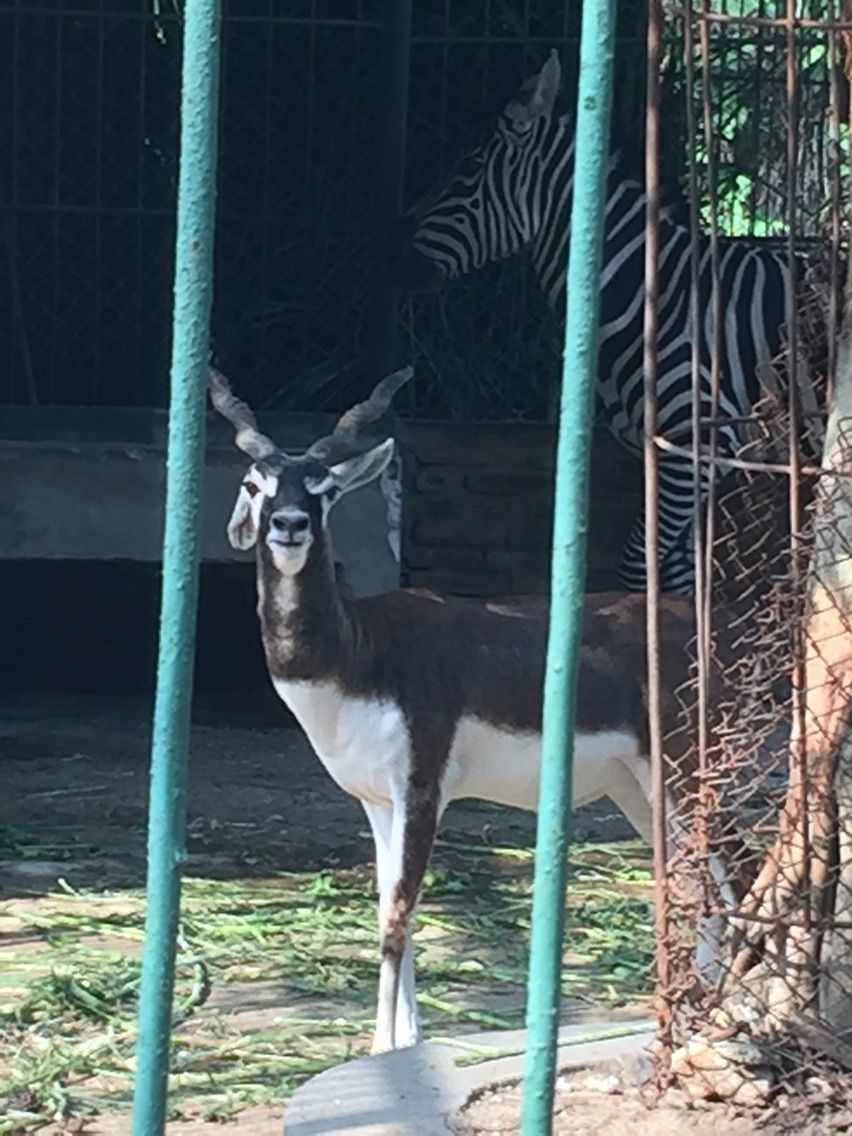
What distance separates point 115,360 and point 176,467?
826 cm

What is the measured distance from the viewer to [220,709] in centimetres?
1012

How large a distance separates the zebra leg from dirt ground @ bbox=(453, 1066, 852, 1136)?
5305 millimetres

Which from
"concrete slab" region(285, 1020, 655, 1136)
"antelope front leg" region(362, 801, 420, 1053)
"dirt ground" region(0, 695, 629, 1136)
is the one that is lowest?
"dirt ground" region(0, 695, 629, 1136)

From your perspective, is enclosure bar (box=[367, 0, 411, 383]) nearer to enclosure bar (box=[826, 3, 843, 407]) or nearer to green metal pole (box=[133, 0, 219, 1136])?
enclosure bar (box=[826, 3, 843, 407])

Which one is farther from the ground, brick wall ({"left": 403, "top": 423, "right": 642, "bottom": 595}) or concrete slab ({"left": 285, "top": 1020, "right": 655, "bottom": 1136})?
brick wall ({"left": 403, "top": 423, "right": 642, "bottom": 595})

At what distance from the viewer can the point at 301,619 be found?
18.5 ft

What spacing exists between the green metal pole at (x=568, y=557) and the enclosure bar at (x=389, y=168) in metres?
7.44

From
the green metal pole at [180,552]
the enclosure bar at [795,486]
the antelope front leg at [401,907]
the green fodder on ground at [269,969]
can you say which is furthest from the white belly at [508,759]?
the green metal pole at [180,552]

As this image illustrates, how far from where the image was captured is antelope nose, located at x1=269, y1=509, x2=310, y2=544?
5520 mm

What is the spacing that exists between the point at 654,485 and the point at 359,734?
209 cm

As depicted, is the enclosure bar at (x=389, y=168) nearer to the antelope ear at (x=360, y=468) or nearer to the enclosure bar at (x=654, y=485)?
the antelope ear at (x=360, y=468)

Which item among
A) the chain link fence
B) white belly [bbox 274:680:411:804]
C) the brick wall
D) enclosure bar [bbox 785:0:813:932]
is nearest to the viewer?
enclosure bar [bbox 785:0:813:932]

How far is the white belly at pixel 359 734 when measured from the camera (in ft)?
18.5

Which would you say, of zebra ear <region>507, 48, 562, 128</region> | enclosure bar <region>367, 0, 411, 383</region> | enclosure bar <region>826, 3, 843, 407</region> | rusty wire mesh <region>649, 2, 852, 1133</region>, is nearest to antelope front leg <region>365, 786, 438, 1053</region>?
rusty wire mesh <region>649, 2, 852, 1133</region>
